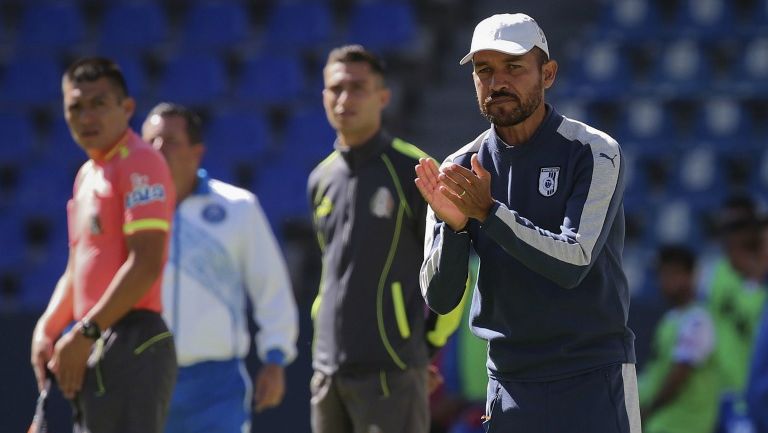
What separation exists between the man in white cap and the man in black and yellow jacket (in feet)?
5.21

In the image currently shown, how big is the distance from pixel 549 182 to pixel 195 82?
978cm

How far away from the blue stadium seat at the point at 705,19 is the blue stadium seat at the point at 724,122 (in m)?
0.74

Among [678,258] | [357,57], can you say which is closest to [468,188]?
[357,57]

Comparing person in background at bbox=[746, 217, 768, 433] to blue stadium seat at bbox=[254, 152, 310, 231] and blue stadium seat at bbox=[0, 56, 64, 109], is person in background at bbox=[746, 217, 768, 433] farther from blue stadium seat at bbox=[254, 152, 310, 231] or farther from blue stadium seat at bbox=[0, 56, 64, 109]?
blue stadium seat at bbox=[0, 56, 64, 109]

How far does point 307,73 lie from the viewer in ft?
46.1

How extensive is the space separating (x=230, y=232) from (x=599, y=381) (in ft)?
8.65

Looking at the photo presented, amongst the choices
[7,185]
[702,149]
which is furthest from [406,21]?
[7,185]

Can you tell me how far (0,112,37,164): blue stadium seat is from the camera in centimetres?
1368

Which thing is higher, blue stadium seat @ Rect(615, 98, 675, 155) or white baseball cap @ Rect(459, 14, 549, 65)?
white baseball cap @ Rect(459, 14, 549, 65)

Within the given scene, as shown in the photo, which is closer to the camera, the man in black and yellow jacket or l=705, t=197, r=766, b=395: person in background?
the man in black and yellow jacket

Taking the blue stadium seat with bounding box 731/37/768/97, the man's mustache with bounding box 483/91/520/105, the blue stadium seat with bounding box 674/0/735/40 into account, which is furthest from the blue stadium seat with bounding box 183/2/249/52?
the man's mustache with bounding box 483/91/520/105

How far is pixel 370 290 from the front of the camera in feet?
19.7

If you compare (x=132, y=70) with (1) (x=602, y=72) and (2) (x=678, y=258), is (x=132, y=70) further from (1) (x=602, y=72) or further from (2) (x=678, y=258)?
(2) (x=678, y=258)

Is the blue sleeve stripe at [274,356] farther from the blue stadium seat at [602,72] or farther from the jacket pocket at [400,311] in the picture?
the blue stadium seat at [602,72]
